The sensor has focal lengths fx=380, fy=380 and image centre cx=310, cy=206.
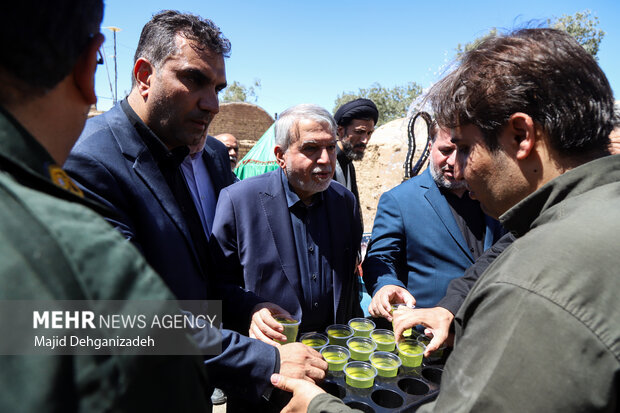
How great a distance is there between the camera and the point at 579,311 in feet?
2.77

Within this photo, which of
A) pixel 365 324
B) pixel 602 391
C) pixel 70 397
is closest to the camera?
pixel 70 397

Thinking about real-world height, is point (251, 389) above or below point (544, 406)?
below

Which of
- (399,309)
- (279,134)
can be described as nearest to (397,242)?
(399,309)

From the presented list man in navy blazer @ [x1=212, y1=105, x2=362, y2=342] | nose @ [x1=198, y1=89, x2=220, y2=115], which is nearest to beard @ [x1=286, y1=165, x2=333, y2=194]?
man in navy blazer @ [x1=212, y1=105, x2=362, y2=342]

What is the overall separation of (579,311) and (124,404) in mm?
918

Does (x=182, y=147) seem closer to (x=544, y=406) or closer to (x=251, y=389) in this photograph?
(x=251, y=389)

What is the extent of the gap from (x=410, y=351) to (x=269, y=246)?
1125 mm

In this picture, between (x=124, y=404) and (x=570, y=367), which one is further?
(x=570, y=367)

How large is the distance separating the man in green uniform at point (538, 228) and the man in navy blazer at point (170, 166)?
0.19 metres

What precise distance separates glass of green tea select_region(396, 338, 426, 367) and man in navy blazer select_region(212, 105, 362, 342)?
782mm

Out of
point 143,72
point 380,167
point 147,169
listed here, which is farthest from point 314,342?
point 380,167

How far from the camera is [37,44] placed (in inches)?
25.2

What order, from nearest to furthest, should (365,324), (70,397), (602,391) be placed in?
1. (70,397)
2. (602,391)
3. (365,324)

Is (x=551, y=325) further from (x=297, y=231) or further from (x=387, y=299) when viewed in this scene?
(x=297, y=231)
